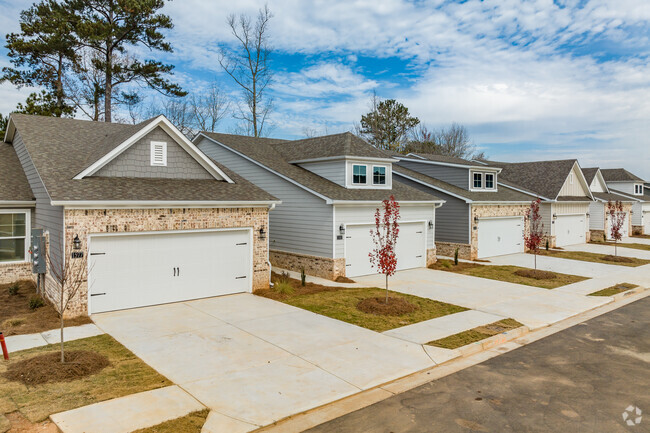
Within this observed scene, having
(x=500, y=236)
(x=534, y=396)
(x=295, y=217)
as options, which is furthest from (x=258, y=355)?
(x=500, y=236)

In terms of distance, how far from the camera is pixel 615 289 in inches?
638

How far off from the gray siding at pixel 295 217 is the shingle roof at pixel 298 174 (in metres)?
0.40

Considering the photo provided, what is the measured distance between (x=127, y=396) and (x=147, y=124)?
964cm

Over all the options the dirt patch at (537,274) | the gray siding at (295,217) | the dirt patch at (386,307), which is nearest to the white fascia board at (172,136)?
the gray siding at (295,217)

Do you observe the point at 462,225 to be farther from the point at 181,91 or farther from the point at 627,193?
the point at 627,193

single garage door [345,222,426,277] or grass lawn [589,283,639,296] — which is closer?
grass lawn [589,283,639,296]

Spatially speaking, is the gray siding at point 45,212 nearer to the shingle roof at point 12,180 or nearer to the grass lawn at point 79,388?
the shingle roof at point 12,180

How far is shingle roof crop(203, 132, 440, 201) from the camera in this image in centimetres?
1857

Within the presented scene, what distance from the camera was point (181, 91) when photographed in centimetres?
3253

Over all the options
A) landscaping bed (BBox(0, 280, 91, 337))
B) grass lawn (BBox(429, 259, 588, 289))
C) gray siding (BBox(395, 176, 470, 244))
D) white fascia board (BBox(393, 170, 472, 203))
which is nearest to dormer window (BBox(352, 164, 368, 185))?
grass lawn (BBox(429, 259, 588, 289))

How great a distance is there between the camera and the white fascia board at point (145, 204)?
442 inches

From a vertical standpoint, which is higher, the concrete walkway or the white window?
the white window

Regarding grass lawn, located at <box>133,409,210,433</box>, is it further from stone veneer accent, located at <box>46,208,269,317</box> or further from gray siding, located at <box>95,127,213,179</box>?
gray siding, located at <box>95,127,213,179</box>

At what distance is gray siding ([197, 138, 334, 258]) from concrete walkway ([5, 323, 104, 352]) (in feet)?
30.8
